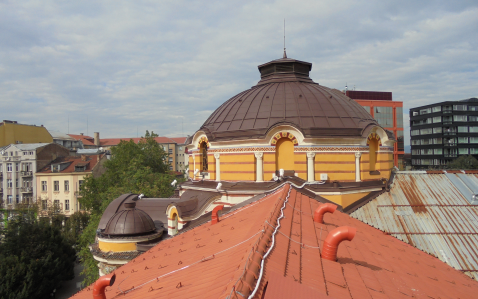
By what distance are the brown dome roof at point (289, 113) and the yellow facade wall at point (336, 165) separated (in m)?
0.94

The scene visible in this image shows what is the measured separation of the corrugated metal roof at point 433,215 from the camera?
36.2 feet

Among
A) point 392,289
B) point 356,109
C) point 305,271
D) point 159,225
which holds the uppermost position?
point 356,109

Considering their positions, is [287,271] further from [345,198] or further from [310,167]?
[345,198]

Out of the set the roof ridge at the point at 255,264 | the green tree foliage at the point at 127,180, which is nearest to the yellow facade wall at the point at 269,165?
the roof ridge at the point at 255,264

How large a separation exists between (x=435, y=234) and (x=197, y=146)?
11485 mm

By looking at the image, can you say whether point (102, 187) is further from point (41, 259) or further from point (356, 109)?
point (356, 109)

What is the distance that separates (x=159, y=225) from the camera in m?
16.0

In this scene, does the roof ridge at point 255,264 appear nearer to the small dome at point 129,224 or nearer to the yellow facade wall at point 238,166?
the yellow facade wall at point 238,166

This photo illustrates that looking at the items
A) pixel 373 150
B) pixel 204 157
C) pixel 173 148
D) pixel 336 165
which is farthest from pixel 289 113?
pixel 173 148

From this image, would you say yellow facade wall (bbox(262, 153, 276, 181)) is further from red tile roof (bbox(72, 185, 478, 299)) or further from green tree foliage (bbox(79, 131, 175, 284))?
green tree foliage (bbox(79, 131, 175, 284))

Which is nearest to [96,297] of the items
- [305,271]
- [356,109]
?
[305,271]

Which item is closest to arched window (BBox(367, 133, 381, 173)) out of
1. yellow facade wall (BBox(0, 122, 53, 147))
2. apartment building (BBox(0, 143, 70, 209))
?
apartment building (BBox(0, 143, 70, 209))

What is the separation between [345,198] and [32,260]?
20.6 metres

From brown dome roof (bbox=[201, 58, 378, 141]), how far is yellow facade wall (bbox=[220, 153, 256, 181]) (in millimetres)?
907
